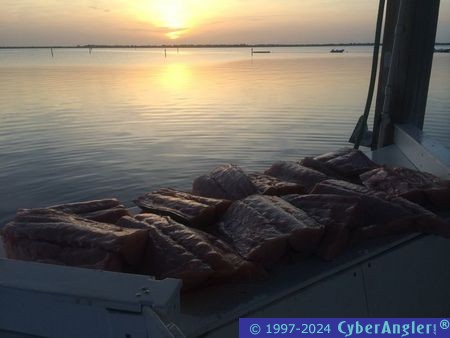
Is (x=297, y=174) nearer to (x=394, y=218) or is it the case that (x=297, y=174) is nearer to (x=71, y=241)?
(x=394, y=218)

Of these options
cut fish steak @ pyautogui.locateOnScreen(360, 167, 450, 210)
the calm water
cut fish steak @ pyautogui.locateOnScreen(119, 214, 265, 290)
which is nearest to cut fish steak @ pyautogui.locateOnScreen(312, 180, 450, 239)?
cut fish steak @ pyautogui.locateOnScreen(360, 167, 450, 210)

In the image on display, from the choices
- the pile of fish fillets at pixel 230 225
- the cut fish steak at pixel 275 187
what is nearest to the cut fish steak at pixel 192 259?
the pile of fish fillets at pixel 230 225

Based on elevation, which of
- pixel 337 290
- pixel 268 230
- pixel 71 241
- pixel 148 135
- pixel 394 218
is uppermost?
pixel 71 241

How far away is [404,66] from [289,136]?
7344 mm

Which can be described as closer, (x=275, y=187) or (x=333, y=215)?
(x=333, y=215)

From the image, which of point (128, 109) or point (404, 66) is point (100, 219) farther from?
point (128, 109)

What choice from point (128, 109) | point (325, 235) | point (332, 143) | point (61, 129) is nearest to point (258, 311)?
point (325, 235)

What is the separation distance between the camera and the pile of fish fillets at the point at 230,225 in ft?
9.30

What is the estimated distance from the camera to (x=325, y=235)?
11.1 ft

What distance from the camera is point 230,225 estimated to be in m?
3.54

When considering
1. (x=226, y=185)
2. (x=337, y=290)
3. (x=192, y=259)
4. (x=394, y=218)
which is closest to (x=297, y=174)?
(x=226, y=185)

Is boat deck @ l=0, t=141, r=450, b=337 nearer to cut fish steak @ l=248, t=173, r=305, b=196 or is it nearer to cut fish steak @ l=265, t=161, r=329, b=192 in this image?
cut fish steak @ l=248, t=173, r=305, b=196

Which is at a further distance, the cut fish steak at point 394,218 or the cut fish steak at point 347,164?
the cut fish steak at point 347,164

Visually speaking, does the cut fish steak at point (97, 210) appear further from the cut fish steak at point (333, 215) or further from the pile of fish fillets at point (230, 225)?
the cut fish steak at point (333, 215)
